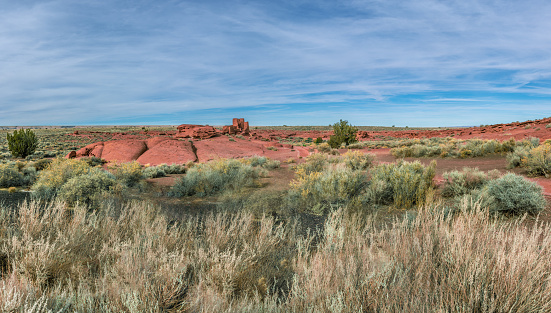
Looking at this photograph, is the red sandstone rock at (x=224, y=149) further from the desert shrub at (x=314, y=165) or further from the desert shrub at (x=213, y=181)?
the desert shrub at (x=213, y=181)

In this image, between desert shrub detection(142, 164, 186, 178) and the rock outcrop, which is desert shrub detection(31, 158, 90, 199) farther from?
the rock outcrop

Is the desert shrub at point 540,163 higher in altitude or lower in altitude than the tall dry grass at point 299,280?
higher

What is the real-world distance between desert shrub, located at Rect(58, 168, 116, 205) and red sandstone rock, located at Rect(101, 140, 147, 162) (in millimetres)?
11471

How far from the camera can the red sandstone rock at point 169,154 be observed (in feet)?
65.8

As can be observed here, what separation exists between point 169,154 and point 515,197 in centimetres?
1939

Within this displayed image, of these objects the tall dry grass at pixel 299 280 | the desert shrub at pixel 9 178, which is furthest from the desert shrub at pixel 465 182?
the desert shrub at pixel 9 178

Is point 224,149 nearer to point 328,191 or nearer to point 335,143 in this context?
point 335,143

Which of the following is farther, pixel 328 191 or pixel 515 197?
pixel 328 191

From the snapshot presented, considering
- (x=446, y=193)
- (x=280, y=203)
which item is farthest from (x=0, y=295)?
(x=446, y=193)

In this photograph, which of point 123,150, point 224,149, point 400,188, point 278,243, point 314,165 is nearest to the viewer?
point 278,243

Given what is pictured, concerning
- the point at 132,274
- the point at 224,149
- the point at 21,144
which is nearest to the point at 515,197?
the point at 132,274

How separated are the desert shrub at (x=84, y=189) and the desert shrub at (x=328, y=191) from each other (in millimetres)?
6103

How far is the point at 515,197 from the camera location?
6176mm

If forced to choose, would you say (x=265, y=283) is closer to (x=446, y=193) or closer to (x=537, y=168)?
(x=446, y=193)
